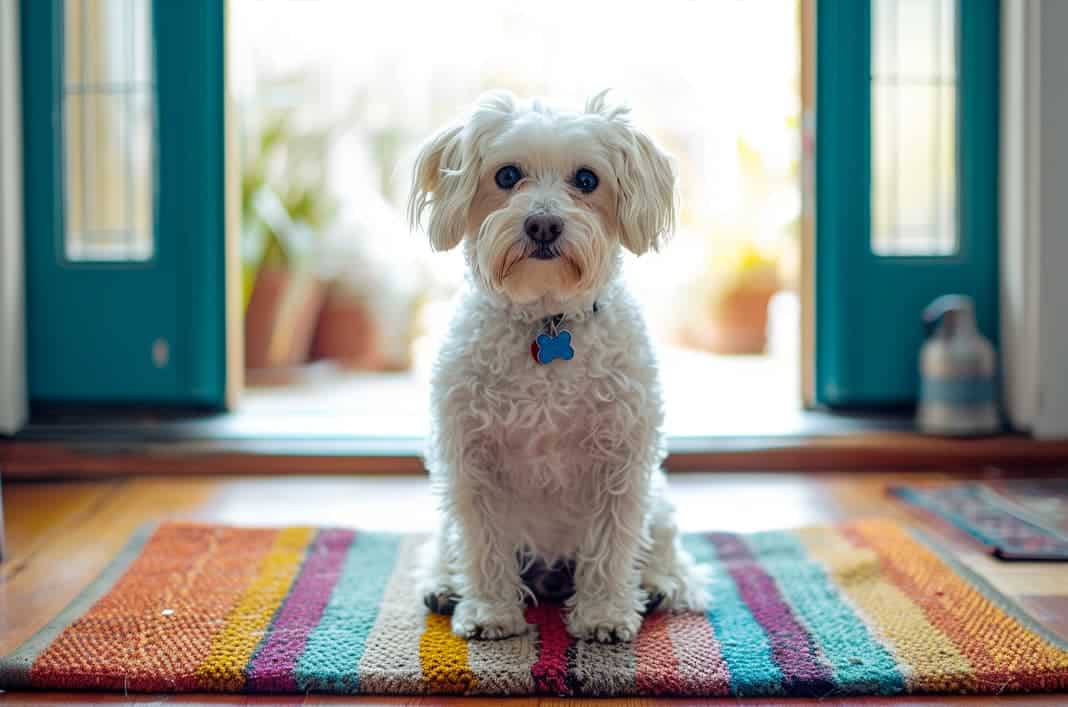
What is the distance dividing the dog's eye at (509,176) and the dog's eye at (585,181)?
3.6 inches

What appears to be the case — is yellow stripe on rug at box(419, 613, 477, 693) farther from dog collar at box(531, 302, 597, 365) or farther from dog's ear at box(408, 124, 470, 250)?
dog's ear at box(408, 124, 470, 250)

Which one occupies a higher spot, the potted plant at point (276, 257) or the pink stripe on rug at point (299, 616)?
the potted plant at point (276, 257)

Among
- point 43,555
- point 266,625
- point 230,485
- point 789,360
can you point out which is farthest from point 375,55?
point 266,625

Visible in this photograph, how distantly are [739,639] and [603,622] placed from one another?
0.24 metres

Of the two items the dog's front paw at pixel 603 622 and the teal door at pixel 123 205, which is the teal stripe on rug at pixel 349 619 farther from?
the teal door at pixel 123 205

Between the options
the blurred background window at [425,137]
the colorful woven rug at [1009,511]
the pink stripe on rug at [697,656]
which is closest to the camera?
the pink stripe on rug at [697,656]

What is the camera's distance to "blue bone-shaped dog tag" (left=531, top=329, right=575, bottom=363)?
1.92 metres

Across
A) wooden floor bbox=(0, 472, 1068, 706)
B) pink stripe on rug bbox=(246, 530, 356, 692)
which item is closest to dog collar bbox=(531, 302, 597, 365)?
pink stripe on rug bbox=(246, 530, 356, 692)

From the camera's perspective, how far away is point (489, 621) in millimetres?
1935

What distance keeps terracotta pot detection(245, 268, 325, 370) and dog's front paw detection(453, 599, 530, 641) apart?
11.2 feet

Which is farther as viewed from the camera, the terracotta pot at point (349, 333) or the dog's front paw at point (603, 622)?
the terracotta pot at point (349, 333)

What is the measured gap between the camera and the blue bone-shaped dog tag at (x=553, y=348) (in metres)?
1.92

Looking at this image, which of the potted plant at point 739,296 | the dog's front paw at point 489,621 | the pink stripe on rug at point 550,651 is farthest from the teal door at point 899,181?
the potted plant at point 739,296

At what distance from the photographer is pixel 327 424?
368 centimetres
